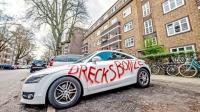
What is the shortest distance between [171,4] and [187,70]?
10.7m

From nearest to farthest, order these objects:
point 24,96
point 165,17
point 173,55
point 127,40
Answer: point 24,96 < point 173,55 < point 165,17 < point 127,40

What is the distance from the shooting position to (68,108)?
364 cm

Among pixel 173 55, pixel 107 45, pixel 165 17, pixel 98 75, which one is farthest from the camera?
pixel 107 45

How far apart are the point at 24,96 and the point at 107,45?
30473 mm

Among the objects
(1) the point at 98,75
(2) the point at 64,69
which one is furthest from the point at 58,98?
(1) the point at 98,75

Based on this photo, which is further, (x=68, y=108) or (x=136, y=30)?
(x=136, y=30)

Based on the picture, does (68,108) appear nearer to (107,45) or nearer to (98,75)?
(98,75)

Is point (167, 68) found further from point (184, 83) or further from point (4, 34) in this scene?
point (4, 34)

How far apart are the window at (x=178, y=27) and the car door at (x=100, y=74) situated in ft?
45.3

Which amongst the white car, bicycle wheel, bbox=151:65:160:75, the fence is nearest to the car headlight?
the white car

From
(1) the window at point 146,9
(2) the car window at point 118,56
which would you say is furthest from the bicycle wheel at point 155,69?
(1) the window at point 146,9

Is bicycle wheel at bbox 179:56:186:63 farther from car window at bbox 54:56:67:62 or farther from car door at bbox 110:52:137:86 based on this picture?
car window at bbox 54:56:67:62

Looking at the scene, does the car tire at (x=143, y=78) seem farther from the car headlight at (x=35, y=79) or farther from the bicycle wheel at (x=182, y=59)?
the bicycle wheel at (x=182, y=59)

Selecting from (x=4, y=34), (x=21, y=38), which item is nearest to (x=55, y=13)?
(x=4, y=34)
